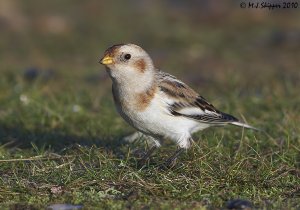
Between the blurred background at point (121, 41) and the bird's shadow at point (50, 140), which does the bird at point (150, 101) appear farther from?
the blurred background at point (121, 41)

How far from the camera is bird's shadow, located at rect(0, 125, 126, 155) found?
587cm

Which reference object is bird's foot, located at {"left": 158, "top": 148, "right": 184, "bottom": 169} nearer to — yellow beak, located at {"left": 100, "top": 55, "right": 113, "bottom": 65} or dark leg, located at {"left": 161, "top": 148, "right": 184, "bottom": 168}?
dark leg, located at {"left": 161, "top": 148, "right": 184, "bottom": 168}

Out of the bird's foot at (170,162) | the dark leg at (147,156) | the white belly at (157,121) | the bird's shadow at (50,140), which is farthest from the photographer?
the bird's shadow at (50,140)

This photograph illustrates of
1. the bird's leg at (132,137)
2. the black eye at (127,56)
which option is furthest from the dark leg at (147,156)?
the black eye at (127,56)

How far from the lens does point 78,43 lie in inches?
480

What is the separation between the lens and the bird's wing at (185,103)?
5.34 m

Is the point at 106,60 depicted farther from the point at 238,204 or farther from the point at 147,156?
the point at 238,204

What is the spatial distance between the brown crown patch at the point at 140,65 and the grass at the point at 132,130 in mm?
658

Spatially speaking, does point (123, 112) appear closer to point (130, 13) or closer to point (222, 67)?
point (222, 67)

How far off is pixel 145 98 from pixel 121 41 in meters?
7.00

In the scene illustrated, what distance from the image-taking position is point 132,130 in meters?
6.51

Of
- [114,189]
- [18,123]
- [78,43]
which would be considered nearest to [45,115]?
[18,123]

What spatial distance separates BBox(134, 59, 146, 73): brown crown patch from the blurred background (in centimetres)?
122

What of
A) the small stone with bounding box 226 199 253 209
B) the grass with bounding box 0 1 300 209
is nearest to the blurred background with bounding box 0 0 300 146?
the grass with bounding box 0 1 300 209
